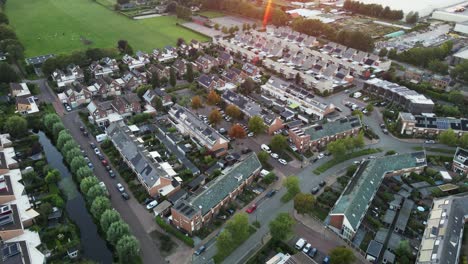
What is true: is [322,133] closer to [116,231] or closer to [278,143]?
[278,143]

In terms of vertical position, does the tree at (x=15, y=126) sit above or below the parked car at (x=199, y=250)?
above

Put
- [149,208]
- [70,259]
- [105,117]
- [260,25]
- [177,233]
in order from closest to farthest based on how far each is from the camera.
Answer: [70,259] < [177,233] < [149,208] < [105,117] < [260,25]

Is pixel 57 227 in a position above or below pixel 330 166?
below

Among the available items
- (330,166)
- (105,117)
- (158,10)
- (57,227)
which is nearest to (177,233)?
(57,227)

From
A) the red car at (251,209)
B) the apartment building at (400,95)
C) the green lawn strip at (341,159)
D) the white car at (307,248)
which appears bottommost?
the red car at (251,209)

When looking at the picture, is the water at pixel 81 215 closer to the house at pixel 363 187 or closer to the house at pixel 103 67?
the house at pixel 363 187

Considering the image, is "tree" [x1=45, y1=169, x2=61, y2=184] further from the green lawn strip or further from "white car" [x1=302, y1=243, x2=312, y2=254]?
the green lawn strip

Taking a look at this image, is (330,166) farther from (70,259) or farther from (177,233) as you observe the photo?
(70,259)

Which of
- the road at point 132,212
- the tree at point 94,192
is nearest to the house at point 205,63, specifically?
Answer: the road at point 132,212
